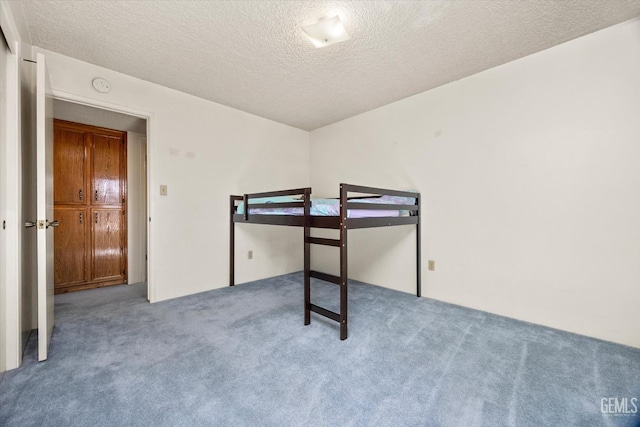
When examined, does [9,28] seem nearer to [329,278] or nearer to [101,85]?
[101,85]

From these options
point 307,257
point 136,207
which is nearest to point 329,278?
point 307,257

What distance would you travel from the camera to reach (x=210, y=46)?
74.7 inches

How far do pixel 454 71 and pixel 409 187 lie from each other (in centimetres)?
108

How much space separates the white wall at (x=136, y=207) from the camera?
326cm

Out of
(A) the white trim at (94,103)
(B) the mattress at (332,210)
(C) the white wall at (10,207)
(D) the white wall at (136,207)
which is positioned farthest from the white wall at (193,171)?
(D) the white wall at (136,207)

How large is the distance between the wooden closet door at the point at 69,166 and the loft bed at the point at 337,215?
6.38 feet

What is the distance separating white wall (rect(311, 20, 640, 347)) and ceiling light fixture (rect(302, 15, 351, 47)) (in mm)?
1309

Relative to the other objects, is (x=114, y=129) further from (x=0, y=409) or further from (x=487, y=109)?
(x=487, y=109)

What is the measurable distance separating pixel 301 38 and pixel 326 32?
0.80 feet

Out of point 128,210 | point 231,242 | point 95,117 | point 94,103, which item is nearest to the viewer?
point 94,103

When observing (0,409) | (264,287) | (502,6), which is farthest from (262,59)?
(0,409)

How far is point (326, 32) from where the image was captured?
164 centimetres

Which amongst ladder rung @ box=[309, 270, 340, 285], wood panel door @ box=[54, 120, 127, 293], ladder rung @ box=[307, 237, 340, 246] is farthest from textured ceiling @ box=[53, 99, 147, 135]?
ladder rung @ box=[309, 270, 340, 285]

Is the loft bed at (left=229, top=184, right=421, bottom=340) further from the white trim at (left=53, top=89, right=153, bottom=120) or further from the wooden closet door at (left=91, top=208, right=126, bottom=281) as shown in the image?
the wooden closet door at (left=91, top=208, right=126, bottom=281)
